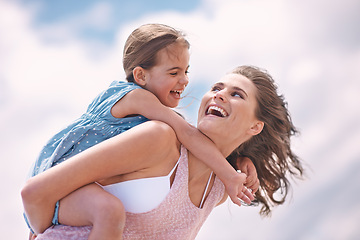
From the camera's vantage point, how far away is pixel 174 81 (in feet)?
12.1

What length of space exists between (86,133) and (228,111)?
1010mm

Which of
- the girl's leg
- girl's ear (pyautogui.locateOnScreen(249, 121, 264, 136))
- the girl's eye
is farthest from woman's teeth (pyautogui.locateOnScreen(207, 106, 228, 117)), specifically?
the girl's leg

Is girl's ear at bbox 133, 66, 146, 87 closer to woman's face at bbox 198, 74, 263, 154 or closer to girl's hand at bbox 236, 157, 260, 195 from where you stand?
woman's face at bbox 198, 74, 263, 154

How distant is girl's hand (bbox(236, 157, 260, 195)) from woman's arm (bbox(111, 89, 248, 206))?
51 centimetres

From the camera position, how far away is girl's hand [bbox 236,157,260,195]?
3.77m

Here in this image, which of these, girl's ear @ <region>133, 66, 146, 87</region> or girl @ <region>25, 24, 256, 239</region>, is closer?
girl @ <region>25, 24, 256, 239</region>

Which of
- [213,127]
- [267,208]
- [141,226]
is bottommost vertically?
[267,208]

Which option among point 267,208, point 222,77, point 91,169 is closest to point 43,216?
point 91,169

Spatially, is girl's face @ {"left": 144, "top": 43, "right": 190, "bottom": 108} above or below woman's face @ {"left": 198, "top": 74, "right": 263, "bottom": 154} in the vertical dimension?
above

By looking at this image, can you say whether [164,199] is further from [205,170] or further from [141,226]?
[205,170]

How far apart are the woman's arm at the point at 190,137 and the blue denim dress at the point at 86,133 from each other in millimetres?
64

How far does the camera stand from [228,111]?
332cm

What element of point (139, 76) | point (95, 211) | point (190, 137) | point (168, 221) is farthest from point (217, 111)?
point (95, 211)

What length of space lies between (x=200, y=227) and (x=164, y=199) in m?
0.70
